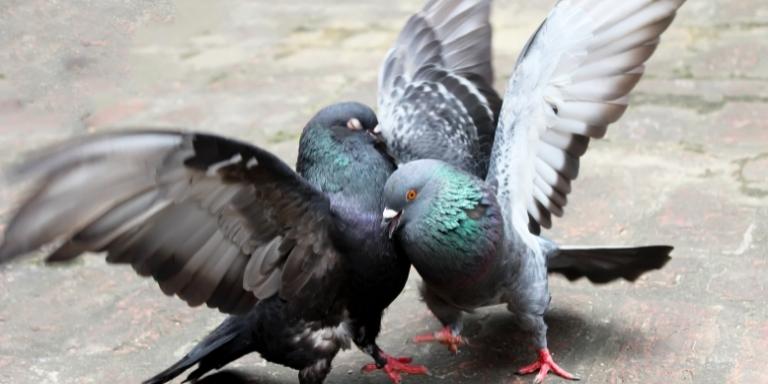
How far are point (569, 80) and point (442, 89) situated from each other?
2.16ft

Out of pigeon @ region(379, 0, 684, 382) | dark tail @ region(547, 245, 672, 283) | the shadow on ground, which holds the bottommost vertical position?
the shadow on ground

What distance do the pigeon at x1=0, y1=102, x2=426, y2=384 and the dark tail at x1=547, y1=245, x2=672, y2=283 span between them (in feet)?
2.03

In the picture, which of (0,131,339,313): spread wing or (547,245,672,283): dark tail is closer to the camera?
(0,131,339,313): spread wing

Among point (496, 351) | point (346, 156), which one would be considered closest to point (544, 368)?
point (496, 351)

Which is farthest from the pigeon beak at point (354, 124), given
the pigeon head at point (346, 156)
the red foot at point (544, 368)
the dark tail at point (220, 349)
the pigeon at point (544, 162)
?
the red foot at point (544, 368)

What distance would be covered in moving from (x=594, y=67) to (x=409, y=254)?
89 centimetres

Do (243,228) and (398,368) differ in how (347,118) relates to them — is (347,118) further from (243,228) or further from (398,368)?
(398,368)

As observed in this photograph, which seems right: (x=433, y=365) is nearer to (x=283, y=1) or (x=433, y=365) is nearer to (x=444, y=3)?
(x=444, y=3)

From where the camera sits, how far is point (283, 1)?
22.4 feet

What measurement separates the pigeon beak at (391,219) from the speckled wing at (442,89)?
1.97 feet

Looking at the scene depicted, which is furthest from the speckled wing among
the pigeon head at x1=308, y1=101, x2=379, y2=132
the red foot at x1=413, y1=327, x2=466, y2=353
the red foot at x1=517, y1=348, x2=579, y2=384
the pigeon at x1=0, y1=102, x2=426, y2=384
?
the red foot at x1=517, y1=348, x2=579, y2=384

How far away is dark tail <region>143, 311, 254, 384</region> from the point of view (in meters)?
2.97

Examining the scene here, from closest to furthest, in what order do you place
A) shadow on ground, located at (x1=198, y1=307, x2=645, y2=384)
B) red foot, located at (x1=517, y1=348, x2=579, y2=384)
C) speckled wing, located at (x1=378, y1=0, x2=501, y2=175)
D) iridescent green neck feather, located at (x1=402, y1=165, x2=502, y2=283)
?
iridescent green neck feather, located at (x1=402, y1=165, x2=502, y2=283) → red foot, located at (x1=517, y1=348, x2=579, y2=384) → shadow on ground, located at (x1=198, y1=307, x2=645, y2=384) → speckled wing, located at (x1=378, y1=0, x2=501, y2=175)

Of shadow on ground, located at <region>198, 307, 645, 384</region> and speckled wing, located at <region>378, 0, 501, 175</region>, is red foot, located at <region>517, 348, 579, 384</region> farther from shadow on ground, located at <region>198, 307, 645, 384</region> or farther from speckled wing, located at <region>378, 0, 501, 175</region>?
speckled wing, located at <region>378, 0, 501, 175</region>
